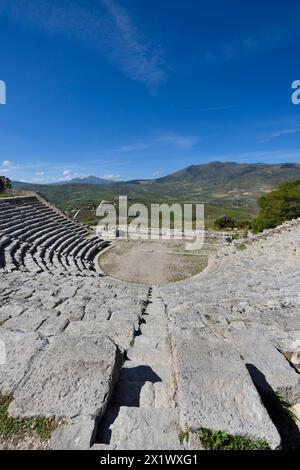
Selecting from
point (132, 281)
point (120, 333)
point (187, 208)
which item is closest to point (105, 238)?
point (132, 281)

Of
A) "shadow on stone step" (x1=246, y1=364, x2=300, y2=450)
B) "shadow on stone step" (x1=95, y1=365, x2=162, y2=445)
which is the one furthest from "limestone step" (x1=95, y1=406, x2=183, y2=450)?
"shadow on stone step" (x1=246, y1=364, x2=300, y2=450)

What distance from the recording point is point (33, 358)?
338 centimetres

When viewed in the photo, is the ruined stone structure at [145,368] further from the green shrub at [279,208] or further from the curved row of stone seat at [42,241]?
the green shrub at [279,208]

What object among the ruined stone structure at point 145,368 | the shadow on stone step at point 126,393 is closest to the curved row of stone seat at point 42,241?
the ruined stone structure at point 145,368

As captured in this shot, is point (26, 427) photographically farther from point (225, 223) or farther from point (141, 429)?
point (225, 223)

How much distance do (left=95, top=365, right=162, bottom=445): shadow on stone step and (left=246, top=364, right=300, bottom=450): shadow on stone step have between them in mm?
1365

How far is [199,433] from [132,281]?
13.0 metres

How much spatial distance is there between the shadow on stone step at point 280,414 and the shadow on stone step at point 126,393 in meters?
1.36

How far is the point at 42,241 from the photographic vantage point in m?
17.1

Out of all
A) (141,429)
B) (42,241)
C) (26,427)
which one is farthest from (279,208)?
(26,427)

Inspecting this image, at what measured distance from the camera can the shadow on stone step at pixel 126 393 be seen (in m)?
2.44

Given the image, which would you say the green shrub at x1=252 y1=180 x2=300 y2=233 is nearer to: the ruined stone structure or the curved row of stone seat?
the curved row of stone seat

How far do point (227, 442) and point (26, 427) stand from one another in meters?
1.92

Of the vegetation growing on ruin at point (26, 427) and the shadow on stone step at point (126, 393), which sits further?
the shadow on stone step at point (126, 393)
